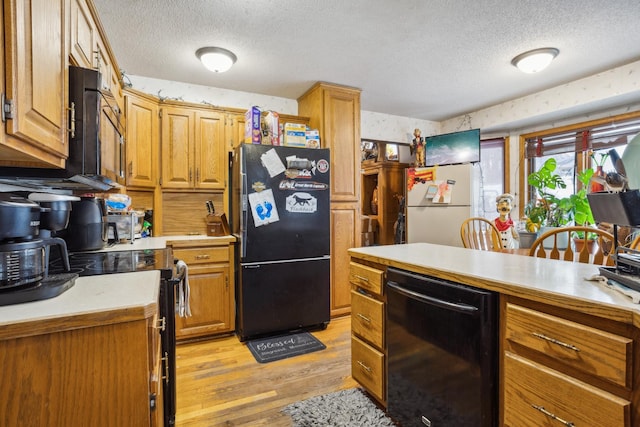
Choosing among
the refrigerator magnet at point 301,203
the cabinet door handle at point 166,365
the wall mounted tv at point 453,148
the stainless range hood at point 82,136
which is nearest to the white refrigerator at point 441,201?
the wall mounted tv at point 453,148

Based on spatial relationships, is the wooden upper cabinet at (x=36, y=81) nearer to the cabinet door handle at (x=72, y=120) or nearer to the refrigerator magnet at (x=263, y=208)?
the cabinet door handle at (x=72, y=120)

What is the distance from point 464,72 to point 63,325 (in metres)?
3.41

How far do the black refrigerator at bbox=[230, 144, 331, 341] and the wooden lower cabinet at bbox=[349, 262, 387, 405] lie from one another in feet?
3.35

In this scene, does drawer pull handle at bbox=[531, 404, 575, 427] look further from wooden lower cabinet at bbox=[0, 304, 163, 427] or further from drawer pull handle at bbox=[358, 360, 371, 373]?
wooden lower cabinet at bbox=[0, 304, 163, 427]

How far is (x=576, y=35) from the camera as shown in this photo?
2.37m

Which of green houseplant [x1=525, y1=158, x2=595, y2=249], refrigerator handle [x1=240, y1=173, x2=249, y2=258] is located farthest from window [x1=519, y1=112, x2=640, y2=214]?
refrigerator handle [x1=240, y1=173, x2=249, y2=258]

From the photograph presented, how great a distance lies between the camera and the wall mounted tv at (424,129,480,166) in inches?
150

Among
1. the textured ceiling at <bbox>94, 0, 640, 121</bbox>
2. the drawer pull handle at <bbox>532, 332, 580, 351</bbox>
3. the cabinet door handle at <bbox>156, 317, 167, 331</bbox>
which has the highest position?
the textured ceiling at <bbox>94, 0, 640, 121</bbox>

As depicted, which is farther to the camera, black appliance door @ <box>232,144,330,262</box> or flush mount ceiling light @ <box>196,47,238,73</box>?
black appliance door @ <box>232,144,330,262</box>

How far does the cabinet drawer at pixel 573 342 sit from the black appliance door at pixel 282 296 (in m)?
1.97

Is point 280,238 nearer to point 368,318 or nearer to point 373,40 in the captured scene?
point 368,318

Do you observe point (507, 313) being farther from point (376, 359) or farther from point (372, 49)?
point (372, 49)

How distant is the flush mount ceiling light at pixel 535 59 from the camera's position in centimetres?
259

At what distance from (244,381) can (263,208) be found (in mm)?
1305
